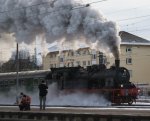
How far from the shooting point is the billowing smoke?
34812 millimetres

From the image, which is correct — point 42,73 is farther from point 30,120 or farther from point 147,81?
point 147,81

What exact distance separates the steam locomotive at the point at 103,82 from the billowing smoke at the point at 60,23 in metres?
1.93

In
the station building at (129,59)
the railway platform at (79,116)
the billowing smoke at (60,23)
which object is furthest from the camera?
the station building at (129,59)

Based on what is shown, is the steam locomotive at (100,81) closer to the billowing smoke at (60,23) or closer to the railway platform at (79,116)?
the billowing smoke at (60,23)

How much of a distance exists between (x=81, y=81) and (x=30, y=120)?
12556 millimetres

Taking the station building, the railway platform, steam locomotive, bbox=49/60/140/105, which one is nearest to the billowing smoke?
steam locomotive, bbox=49/60/140/105

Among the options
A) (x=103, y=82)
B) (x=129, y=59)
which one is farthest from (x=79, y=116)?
(x=129, y=59)

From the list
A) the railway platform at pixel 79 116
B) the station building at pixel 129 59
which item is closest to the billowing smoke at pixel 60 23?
the railway platform at pixel 79 116

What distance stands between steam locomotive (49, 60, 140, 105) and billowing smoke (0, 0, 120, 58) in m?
1.93

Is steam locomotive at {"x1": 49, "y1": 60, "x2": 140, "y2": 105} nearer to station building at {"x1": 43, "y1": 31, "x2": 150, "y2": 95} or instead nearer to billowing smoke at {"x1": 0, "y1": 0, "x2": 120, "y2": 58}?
billowing smoke at {"x1": 0, "y1": 0, "x2": 120, "y2": 58}

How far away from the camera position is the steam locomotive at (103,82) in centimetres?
3278

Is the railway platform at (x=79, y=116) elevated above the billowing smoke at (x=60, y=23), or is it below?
below

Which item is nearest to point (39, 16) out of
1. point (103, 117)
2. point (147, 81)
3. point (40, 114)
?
point (40, 114)

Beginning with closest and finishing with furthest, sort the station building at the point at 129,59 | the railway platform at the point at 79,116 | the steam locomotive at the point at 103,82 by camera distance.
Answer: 1. the railway platform at the point at 79,116
2. the steam locomotive at the point at 103,82
3. the station building at the point at 129,59
